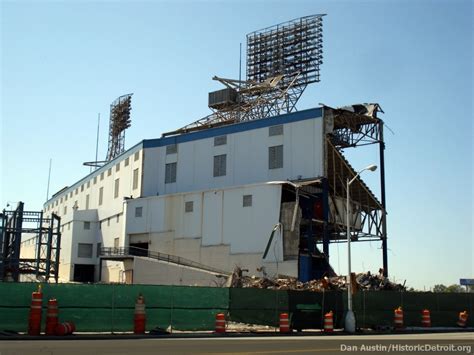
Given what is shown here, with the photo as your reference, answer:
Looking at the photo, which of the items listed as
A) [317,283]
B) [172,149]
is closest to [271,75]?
[172,149]

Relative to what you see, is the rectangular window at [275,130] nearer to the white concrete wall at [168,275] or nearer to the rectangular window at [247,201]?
the rectangular window at [247,201]

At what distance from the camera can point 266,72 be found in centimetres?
8706

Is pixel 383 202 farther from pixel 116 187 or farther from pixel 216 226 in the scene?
pixel 116 187

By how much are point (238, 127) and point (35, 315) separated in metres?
43.5

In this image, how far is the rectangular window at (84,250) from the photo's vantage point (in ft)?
252

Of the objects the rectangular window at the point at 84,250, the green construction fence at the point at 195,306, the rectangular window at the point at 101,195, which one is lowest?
the green construction fence at the point at 195,306

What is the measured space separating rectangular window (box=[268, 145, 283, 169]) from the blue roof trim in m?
2.68

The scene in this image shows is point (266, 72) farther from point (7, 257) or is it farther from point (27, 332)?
point (27, 332)

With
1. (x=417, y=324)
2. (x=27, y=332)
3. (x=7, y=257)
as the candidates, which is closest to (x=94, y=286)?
(x=27, y=332)

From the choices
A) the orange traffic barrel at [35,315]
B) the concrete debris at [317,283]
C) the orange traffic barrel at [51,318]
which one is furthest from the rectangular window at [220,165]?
the orange traffic barrel at [35,315]

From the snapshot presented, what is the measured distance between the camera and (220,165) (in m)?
64.9

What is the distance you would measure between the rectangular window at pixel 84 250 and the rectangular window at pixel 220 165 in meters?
23.8

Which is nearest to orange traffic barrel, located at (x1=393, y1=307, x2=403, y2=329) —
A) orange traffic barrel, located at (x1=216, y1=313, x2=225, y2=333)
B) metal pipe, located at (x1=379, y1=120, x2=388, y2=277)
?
orange traffic barrel, located at (x1=216, y1=313, x2=225, y2=333)

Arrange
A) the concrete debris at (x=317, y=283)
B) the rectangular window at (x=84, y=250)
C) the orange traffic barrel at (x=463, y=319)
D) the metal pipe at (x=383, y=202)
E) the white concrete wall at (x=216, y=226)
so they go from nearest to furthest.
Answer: the orange traffic barrel at (x=463, y=319), the concrete debris at (x=317, y=283), the white concrete wall at (x=216, y=226), the metal pipe at (x=383, y=202), the rectangular window at (x=84, y=250)
